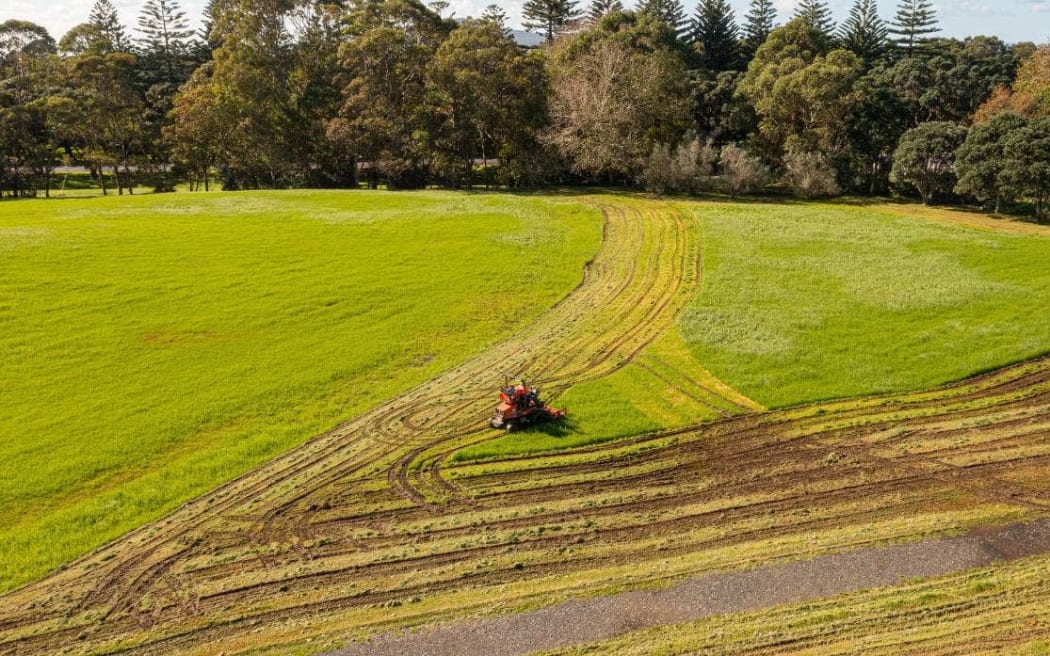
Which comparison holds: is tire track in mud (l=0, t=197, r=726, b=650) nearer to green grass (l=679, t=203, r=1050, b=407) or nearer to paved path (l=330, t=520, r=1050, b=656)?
green grass (l=679, t=203, r=1050, b=407)

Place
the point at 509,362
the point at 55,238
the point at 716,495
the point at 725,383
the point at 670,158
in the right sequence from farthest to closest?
1. the point at 670,158
2. the point at 55,238
3. the point at 509,362
4. the point at 725,383
5. the point at 716,495

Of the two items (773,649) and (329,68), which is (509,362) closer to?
(773,649)

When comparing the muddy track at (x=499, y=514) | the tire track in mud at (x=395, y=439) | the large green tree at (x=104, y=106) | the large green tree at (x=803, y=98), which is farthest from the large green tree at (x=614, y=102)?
the large green tree at (x=104, y=106)

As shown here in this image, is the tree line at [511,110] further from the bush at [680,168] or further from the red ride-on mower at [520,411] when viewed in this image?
the red ride-on mower at [520,411]

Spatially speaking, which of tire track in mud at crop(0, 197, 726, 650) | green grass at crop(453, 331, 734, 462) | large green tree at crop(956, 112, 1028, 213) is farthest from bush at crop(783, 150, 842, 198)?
green grass at crop(453, 331, 734, 462)

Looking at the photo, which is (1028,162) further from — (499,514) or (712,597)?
(499,514)

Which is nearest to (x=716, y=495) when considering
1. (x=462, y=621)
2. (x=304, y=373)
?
(x=462, y=621)
